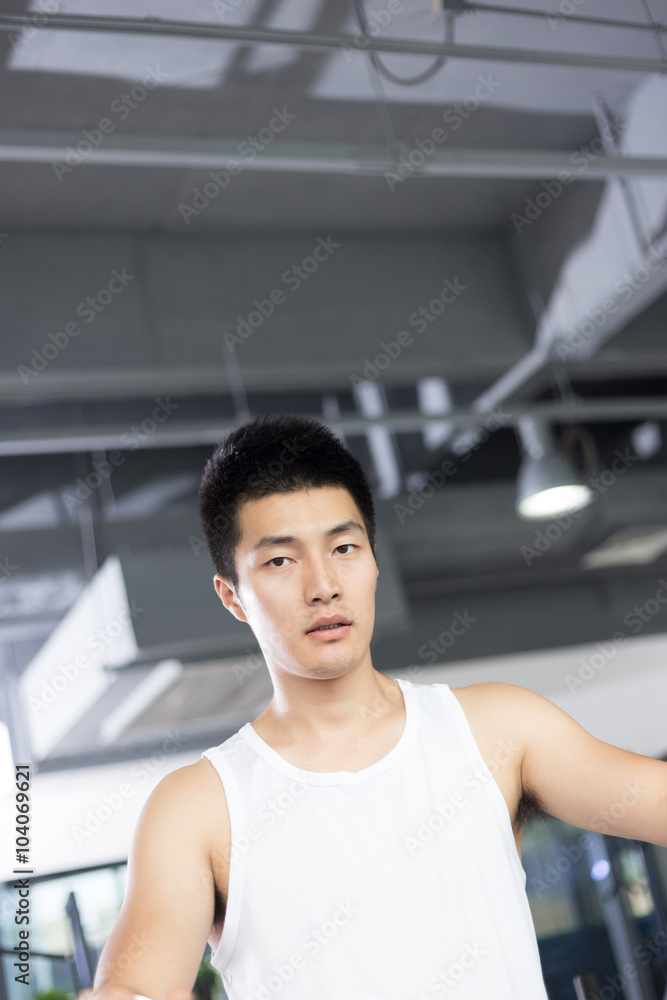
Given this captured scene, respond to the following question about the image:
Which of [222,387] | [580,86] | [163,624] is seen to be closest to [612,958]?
[163,624]

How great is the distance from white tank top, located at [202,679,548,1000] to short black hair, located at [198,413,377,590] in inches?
11.9

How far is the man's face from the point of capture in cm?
121

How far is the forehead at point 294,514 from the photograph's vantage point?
4.10 ft

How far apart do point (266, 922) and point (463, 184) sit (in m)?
3.79

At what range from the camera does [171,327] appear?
4.14m

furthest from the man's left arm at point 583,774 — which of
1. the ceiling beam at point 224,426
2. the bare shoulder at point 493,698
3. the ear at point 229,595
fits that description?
the ceiling beam at point 224,426

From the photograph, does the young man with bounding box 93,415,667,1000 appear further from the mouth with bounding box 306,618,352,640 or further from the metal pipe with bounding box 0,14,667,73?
the metal pipe with bounding box 0,14,667,73

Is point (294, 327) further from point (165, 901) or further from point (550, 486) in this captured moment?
point (165, 901)

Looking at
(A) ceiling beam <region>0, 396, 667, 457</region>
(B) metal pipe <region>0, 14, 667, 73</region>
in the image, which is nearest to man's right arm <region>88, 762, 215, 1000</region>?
(B) metal pipe <region>0, 14, 667, 73</region>

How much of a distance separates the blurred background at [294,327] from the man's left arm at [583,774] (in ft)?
2.78

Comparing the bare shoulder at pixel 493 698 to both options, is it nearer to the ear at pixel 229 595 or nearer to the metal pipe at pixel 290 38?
the ear at pixel 229 595

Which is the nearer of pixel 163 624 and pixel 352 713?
pixel 352 713

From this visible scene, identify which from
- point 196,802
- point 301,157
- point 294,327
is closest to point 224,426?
point 294,327

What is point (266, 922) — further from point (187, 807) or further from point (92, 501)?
point (92, 501)
